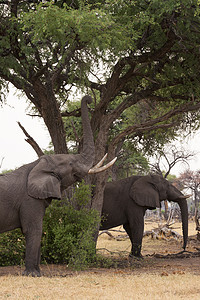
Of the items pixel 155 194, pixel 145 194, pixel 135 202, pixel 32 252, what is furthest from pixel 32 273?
pixel 155 194

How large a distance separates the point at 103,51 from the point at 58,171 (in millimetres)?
3772

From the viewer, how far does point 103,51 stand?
1144 centimetres

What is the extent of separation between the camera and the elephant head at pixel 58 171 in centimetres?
892

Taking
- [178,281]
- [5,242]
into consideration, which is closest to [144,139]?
[5,242]

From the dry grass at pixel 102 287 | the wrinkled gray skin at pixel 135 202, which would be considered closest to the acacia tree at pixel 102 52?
the wrinkled gray skin at pixel 135 202

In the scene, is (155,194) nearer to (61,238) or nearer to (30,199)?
(61,238)

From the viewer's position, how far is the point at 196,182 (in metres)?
48.4

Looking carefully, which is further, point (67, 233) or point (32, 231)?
point (67, 233)

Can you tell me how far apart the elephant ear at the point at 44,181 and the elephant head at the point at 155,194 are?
4839 mm

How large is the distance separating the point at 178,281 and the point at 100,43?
5.79 metres

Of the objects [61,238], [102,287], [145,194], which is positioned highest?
[145,194]

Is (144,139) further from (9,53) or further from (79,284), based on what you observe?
(79,284)

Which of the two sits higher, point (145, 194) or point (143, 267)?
point (145, 194)

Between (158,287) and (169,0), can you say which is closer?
(158,287)
